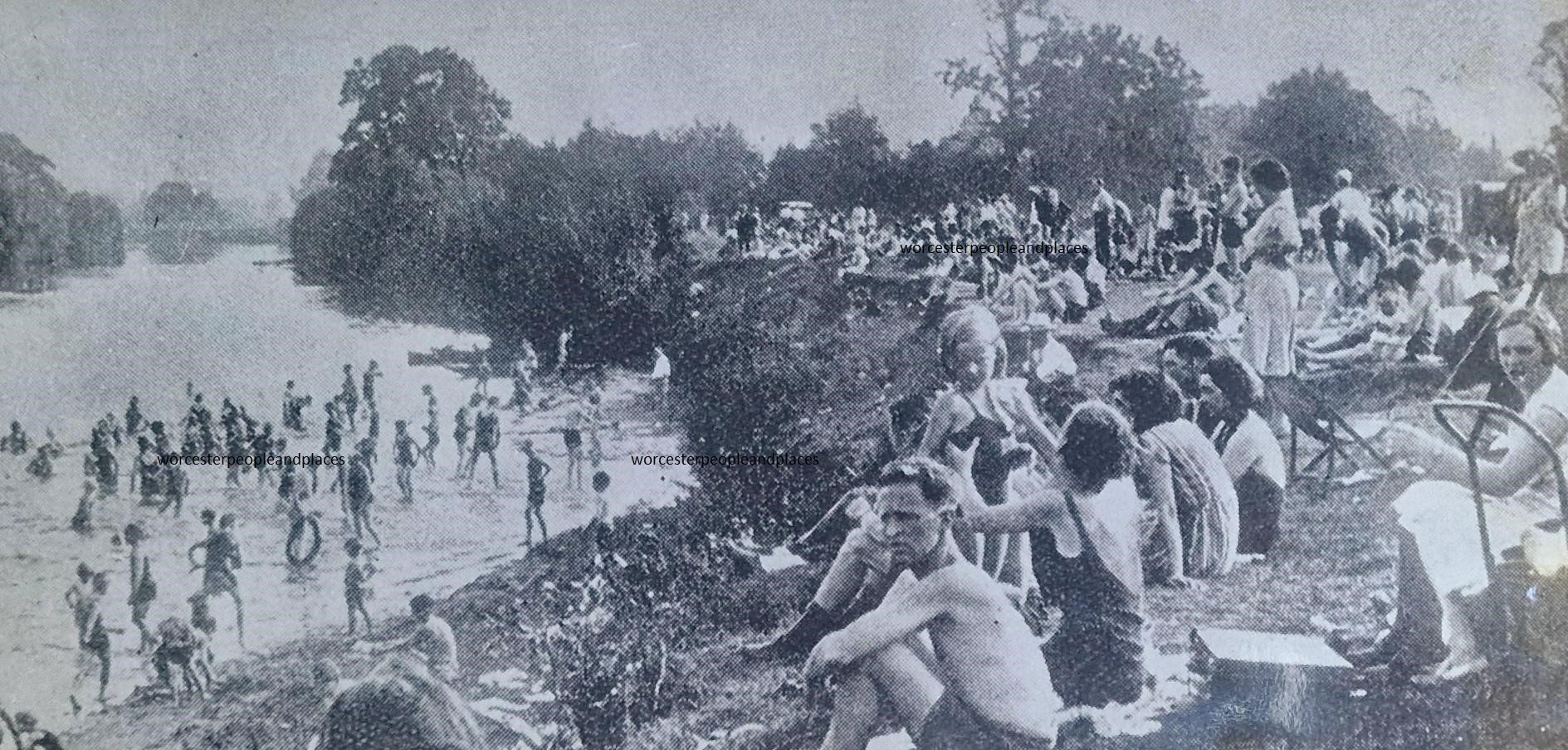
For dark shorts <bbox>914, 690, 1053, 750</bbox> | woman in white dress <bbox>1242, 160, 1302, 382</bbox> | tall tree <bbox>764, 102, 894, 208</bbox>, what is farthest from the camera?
woman in white dress <bbox>1242, 160, 1302, 382</bbox>

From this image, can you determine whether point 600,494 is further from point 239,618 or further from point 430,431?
point 239,618

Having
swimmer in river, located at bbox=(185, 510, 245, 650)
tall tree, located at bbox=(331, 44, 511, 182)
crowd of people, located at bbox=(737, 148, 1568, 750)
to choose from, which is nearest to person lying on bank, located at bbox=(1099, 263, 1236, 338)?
crowd of people, located at bbox=(737, 148, 1568, 750)

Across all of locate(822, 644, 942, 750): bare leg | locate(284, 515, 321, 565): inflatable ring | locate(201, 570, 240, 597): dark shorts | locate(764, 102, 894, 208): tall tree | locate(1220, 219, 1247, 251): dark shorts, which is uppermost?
locate(764, 102, 894, 208): tall tree

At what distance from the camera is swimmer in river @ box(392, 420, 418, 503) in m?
4.78

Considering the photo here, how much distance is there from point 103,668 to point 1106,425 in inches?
185

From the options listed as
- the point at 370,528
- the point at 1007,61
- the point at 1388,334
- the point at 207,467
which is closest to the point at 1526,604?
the point at 1388,334

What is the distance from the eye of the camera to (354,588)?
4.71 meters

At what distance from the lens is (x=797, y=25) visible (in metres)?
4.95

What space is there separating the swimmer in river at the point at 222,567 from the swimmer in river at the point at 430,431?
93cm

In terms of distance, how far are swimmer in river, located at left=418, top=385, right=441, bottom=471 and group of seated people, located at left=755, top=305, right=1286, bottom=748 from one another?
5.96 feet

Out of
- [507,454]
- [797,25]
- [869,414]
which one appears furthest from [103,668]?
[797,25]

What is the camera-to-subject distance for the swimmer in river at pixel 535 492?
15.6ft

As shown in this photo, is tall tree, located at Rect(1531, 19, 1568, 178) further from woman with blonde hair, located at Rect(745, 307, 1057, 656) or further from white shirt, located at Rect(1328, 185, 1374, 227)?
woman with blonde hair, located at Rect(745, 307, 1057, 656)

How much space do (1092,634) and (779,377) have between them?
185cm
